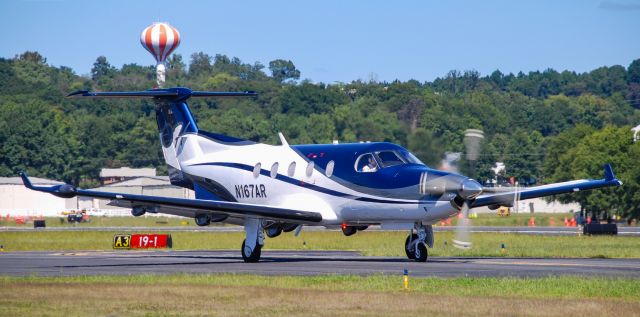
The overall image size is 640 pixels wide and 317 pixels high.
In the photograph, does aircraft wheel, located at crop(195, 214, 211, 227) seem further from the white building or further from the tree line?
the white building

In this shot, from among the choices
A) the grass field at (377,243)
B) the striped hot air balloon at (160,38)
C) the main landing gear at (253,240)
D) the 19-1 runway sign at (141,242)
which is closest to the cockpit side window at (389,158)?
the main landing gear at (253,240)

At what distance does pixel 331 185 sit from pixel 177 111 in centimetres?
959

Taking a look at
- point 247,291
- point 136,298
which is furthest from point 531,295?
point 136,298

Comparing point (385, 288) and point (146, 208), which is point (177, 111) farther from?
point (385, 288)

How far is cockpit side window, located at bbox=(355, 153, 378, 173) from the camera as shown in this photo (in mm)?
37688

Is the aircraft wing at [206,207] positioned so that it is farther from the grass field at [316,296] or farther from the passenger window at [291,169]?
the grass field at [316,296]

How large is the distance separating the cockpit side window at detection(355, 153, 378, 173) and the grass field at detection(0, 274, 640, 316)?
25.8 feet

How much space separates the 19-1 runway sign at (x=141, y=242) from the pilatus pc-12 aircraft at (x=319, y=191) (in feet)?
40.2

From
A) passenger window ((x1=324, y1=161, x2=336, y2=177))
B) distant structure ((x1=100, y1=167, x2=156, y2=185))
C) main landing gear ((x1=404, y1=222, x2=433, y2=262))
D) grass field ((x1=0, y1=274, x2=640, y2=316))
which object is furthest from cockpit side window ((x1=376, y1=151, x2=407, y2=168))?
distant structure ((x1=100, y1=167, x2=156, y2=185))

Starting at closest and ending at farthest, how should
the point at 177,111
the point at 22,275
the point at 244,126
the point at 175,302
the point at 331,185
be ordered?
the point at 175,302, the point at 22,275, the point at 331,185, the point at 177,111, the point at 244,126

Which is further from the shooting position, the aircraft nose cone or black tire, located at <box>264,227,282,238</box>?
black tire, located at <box>264,227,282,238</box>

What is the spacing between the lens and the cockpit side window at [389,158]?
37312 mm

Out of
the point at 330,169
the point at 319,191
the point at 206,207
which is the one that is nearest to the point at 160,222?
the point at 319,191

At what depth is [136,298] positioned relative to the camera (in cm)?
2577
